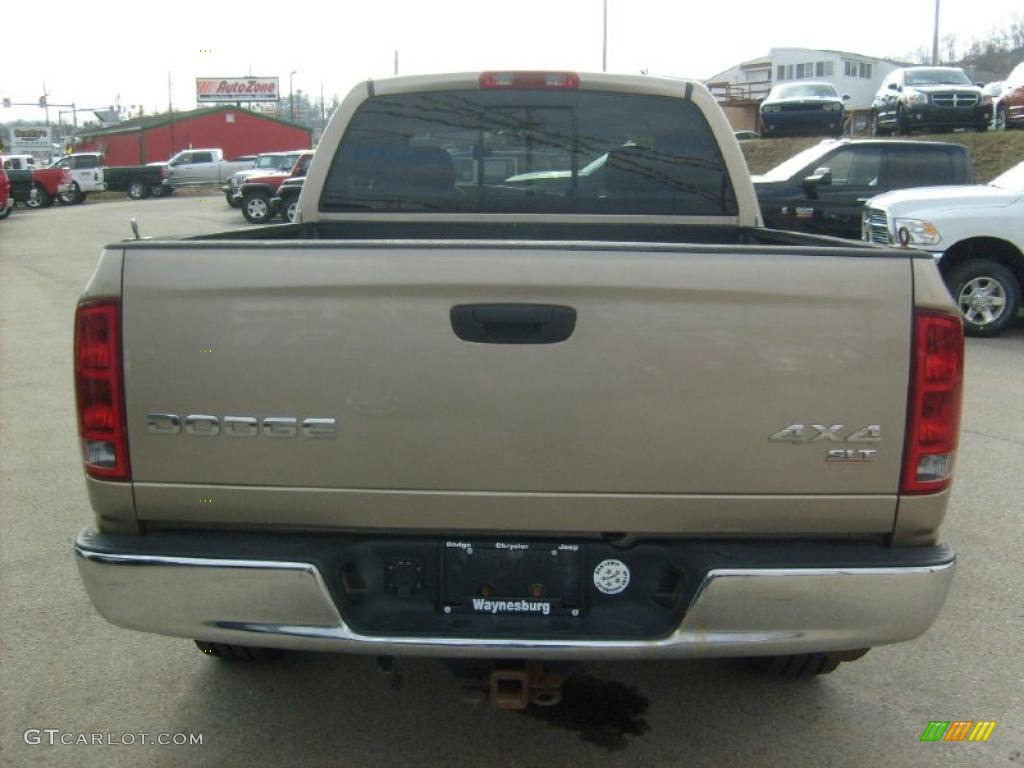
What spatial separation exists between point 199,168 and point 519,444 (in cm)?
4557

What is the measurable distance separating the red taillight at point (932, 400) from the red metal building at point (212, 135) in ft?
228

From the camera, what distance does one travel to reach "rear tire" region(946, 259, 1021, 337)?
1071cm

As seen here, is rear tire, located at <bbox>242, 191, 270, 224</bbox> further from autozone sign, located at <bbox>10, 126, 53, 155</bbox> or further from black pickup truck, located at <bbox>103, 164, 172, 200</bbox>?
autozone sign, located at <bbox>10, 126, 53, 155</bbox>

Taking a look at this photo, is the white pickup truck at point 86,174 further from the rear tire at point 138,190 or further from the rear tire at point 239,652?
the rear tire at point 239,652

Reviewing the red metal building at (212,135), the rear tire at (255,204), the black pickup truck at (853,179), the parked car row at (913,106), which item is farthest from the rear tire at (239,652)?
the red metal building at (212,135)

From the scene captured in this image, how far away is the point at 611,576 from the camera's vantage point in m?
2.86

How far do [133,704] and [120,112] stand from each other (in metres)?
129

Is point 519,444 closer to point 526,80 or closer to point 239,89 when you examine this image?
point 526,80

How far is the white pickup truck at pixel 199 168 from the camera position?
4525 cm

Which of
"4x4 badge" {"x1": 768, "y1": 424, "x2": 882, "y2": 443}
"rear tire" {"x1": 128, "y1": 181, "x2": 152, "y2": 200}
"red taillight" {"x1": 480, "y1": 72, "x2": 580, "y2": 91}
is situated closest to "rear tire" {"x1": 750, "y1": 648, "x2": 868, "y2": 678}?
"4x4 badge" {"x1": 768, "y1": 424, "x2": 882, "y2": 443}

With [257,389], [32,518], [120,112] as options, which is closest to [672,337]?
[257,389]

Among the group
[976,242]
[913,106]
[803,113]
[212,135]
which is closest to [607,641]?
[976,242]

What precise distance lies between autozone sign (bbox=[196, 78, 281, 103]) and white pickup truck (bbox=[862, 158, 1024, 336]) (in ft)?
263

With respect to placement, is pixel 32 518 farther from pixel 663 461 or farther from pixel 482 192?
pixel 663 461
